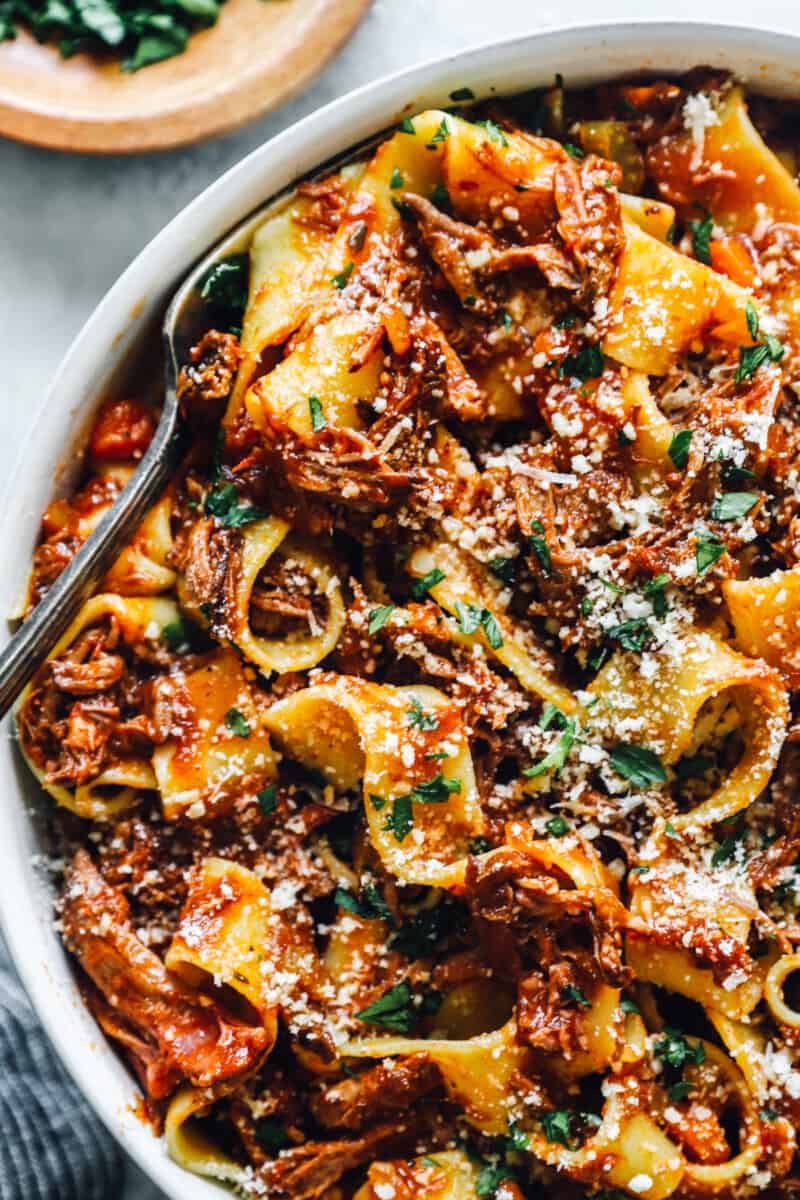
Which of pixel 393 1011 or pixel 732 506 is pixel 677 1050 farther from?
pixel 732 506

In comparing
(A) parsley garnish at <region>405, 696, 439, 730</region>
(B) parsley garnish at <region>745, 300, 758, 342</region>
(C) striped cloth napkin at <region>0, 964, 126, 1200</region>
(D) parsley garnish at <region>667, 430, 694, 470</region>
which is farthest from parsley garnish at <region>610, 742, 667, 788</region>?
(C) striped cloth napkin at <region>0, 964, 126, 1200</region>

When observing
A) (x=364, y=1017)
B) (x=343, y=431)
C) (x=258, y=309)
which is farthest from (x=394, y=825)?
(x=258, y=309)

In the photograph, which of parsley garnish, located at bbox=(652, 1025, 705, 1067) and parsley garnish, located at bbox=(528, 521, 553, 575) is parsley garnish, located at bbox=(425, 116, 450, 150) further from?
parsley garnish, located at bbox=(652, 1025, 705, 1067)

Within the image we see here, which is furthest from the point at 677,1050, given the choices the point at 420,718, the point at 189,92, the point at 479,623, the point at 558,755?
the point at 189,92

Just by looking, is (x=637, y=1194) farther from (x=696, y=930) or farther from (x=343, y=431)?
(x=343, y=431)

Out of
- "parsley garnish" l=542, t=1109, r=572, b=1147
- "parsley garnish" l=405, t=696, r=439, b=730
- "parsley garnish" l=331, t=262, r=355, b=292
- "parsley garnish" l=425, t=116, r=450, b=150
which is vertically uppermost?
"parsley garnish" l=425, t=116, r=450, b=150
